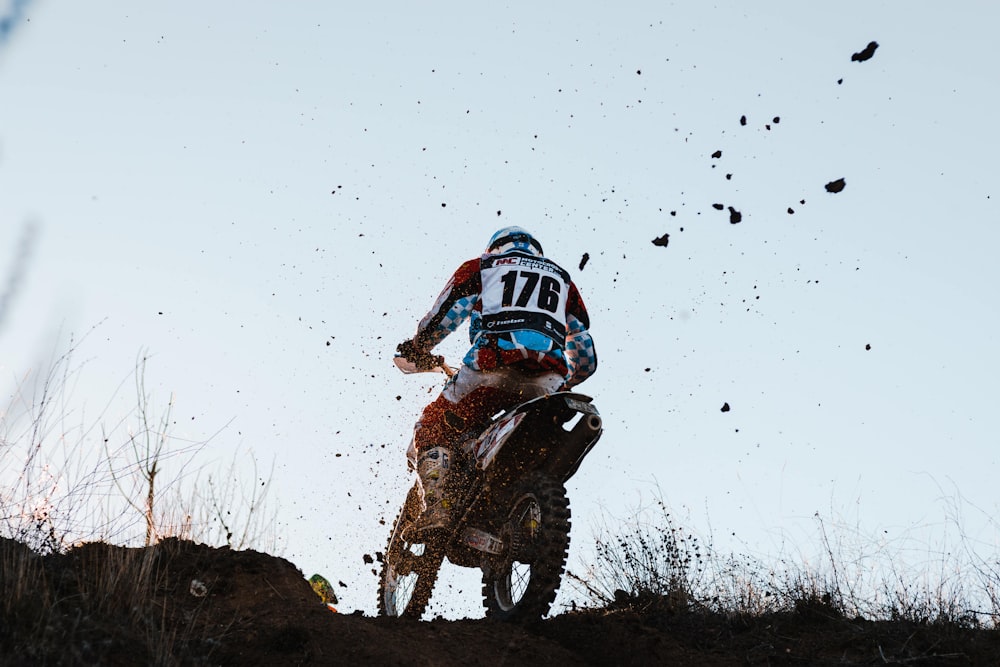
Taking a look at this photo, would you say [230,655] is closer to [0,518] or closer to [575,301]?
[0,518]

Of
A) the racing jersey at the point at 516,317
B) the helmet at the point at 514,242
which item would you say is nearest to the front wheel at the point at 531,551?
the racing jersey at the point at 516,317

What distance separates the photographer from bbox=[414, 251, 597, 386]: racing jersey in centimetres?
545

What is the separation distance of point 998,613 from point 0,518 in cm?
540

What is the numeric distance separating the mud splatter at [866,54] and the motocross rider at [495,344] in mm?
3634

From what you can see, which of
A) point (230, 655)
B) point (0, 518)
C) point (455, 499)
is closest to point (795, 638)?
point (455, 499)

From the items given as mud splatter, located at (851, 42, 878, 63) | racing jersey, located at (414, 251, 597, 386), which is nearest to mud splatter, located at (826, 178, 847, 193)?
mud splatter, located at (851, 42, 878, 63)

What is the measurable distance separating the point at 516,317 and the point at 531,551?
1.47 m

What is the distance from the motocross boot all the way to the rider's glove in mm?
785

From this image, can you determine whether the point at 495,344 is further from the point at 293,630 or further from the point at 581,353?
the point at 293,630

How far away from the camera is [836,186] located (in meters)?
7.80

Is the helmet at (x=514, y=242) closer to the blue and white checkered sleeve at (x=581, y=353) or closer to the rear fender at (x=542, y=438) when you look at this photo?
the blue and white checkered sleeve at (x=581, y=353)

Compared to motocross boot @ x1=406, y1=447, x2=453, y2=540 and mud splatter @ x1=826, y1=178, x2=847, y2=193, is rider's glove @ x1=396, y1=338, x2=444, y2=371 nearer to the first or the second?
motocross boot @ x1=406, y1=447, x2=453, y2=540

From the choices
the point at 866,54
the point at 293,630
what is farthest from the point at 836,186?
the point at 293,630

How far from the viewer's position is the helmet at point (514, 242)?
240 inches
